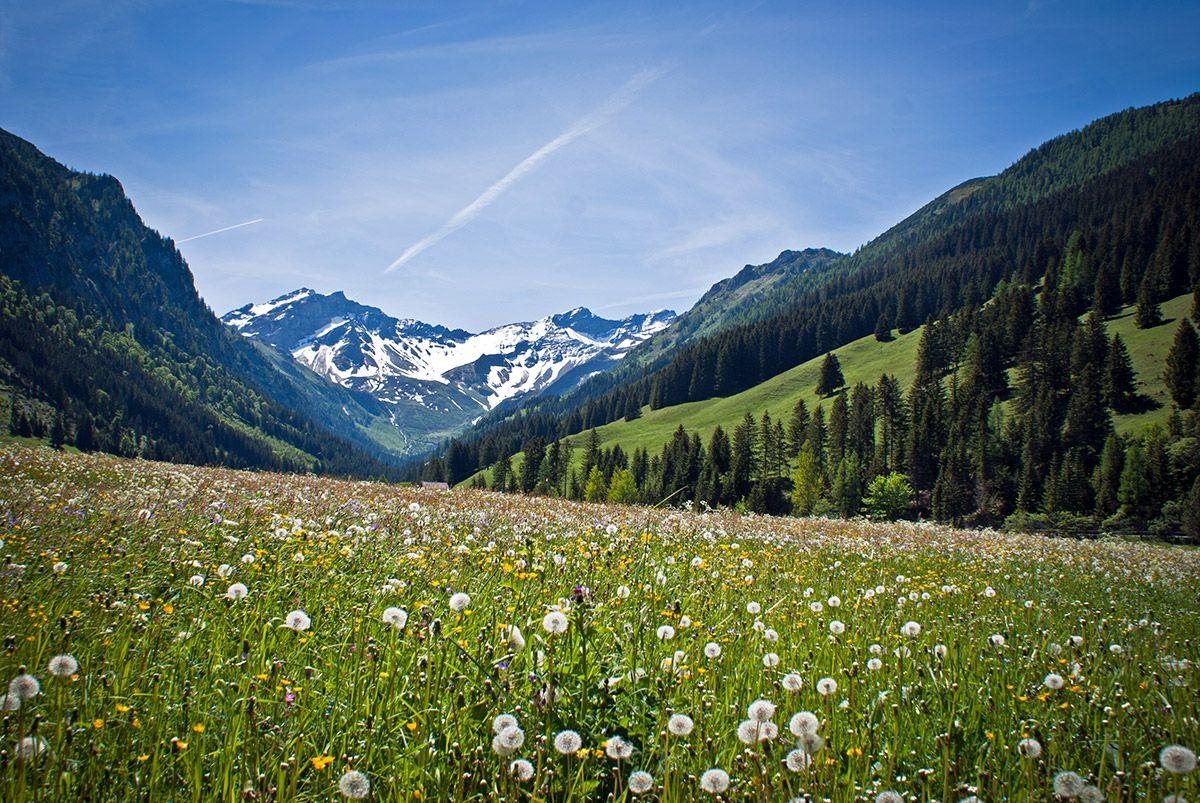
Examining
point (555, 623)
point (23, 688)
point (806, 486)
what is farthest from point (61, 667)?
point (806, 486)

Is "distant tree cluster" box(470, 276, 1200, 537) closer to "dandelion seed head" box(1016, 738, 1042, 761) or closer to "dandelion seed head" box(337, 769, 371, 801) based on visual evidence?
"dandelion seed head" box(1016, 738, 1042, 761)

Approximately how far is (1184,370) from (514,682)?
115 meters

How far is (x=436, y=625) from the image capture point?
109 inches

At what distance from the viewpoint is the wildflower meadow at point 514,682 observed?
2.33 m

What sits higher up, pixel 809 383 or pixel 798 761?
pixel 809 383

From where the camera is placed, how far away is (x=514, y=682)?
310cm

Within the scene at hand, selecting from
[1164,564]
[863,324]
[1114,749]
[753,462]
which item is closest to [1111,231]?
[863,324]

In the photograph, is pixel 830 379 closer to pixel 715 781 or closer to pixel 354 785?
pixel 715 781

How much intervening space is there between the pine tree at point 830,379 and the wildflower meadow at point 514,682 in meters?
144

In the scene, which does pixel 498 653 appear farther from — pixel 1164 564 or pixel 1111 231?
pixel 1111 231

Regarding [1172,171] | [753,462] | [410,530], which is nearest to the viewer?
[410,530]

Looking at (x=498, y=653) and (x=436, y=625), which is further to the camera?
(x=498, y=653)

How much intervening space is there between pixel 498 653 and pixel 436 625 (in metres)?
0.65

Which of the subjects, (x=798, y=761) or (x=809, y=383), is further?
(x=809, y=383)
